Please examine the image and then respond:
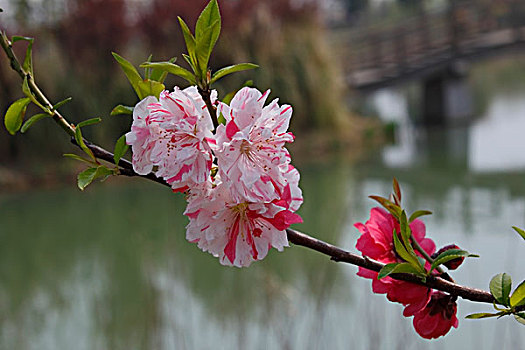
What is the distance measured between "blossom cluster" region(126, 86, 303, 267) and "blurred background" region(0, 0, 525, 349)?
1392 mm

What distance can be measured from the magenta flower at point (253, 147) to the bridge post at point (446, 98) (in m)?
6.70

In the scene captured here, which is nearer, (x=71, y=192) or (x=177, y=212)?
(x=177, y=212)

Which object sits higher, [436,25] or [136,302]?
[436,25]

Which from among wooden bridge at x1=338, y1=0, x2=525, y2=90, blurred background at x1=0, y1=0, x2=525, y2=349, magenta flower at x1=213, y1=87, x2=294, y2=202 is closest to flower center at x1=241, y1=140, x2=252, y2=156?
magenta flower at x1=213, y1=87, x2=294, y2=202

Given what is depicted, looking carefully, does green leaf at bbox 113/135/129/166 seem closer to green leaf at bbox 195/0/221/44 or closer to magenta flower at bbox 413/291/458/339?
green leaf at bbox 195/0/221/44

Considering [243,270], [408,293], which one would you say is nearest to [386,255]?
[408,293]

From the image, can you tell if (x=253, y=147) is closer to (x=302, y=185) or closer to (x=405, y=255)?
A: (x=405, y=255)

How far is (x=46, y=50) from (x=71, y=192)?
5.03ft

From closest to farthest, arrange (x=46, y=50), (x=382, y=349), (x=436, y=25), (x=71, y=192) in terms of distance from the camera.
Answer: (x=382, y=349), (x=71, y=192), (x=46, y=50), (x=436, y=25)

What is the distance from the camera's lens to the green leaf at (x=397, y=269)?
319mm

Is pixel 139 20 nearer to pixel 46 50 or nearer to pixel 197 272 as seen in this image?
pixel 46 50

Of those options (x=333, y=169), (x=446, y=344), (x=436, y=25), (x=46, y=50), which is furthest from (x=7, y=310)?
(x=436, y=25)

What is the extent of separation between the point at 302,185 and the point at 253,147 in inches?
162

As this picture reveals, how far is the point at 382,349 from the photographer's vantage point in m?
1.94
